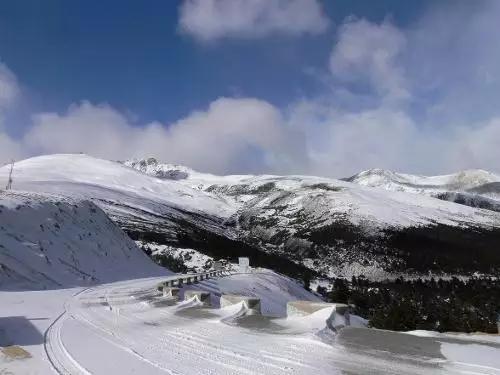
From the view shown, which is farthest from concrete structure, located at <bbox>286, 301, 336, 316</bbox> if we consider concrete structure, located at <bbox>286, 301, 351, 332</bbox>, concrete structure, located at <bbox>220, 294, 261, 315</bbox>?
concrete structure, located at <bbox>220, 294, 261, 315</bbox>

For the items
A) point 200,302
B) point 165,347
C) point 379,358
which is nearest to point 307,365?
point 379,358

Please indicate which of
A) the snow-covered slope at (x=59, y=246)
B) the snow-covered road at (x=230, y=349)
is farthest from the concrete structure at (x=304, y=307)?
the snow-covered slope at (x=59, y=246)

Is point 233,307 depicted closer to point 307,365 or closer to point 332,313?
point 332,313

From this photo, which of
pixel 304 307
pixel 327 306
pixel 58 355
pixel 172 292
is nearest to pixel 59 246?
pixel 172 292

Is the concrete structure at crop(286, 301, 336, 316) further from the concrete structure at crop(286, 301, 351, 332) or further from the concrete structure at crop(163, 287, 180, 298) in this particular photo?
the concrete structure at crop(163, 287, 180, 298)

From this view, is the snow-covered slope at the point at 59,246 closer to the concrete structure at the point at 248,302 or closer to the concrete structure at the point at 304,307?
the concrete structure at the point at 248,302
